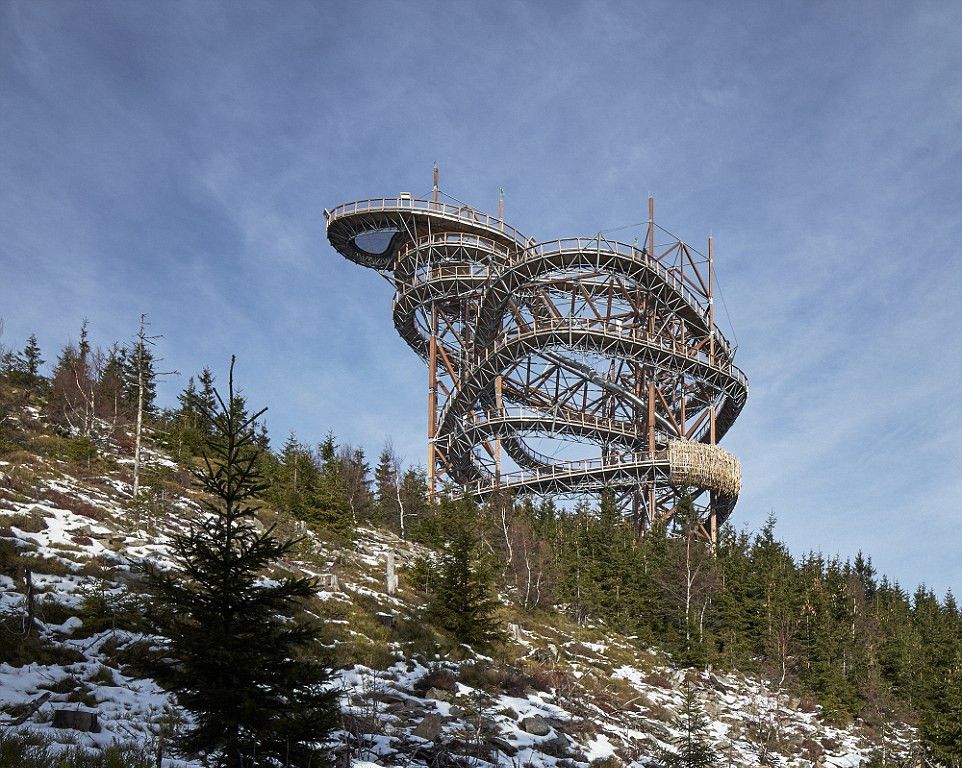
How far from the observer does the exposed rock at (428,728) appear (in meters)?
14.5

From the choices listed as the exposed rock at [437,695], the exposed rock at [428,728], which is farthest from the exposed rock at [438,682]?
the exposed rock at [428,728]

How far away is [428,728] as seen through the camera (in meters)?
14.7

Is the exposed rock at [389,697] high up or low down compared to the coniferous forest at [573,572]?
down

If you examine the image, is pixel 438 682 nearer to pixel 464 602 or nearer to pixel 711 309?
pixel 464 602

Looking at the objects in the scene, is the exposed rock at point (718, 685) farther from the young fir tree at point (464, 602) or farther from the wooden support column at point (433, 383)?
the wooden support column at point (433, 383)

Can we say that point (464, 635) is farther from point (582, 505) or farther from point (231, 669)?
point (582, 505)

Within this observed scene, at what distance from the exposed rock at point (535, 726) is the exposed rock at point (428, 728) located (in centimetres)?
263

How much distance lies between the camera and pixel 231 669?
29.9 ft

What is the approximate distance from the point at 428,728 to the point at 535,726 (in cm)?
340

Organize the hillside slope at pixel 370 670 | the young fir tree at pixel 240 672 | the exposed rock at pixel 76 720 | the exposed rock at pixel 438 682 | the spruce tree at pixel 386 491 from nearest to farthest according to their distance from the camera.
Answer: the young fir tree at pixel 240 672, the exposed rock at pixel 76 720, the hillside slope at pixel 370 670, the exposed rock at pixel 438 682, the spruce tree at pixel 386 491

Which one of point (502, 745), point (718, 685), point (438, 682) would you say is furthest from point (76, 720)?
point (718, 685)

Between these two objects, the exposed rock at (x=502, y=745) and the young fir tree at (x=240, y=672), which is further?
the exposed rock at (x=502, y=745)

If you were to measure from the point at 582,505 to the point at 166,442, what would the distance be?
25.4 meters

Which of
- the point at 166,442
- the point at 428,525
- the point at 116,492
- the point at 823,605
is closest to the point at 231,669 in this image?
the point at 116,492
